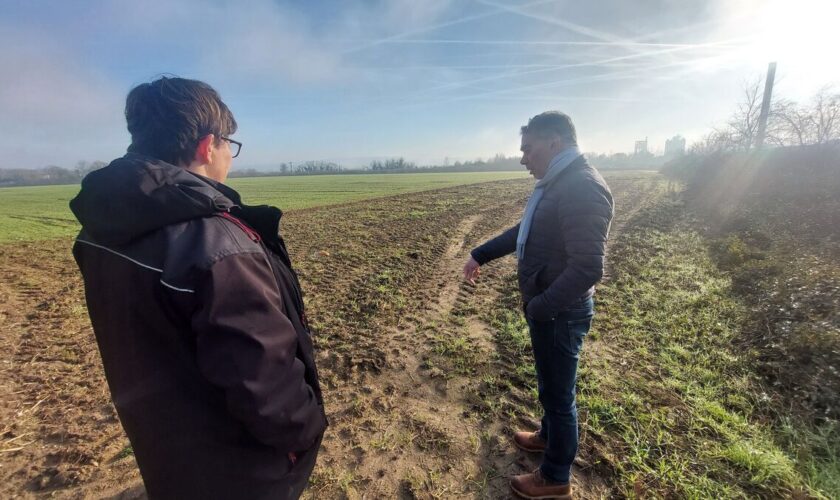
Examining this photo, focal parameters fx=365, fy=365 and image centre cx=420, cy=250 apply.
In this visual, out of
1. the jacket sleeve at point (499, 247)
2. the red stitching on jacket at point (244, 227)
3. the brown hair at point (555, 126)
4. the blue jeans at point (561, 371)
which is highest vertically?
the brown hair at point (555, 126)

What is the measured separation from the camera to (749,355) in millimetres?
4336

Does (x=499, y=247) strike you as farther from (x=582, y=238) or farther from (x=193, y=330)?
(x=193, y=330)

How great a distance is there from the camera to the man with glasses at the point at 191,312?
1.14m

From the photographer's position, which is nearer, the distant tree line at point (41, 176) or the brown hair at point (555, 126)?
the brown hair at point (555, 126)

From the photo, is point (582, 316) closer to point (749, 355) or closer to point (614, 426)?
point (614, 426)

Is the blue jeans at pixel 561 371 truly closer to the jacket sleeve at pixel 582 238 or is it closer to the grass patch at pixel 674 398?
the jacket sleeve at pixel 582 238

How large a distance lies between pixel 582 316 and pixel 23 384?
5526 mm

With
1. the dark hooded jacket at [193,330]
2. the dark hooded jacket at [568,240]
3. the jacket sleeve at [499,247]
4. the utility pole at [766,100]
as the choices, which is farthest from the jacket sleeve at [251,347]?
the utility pole at [766,100]

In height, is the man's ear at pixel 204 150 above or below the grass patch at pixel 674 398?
above

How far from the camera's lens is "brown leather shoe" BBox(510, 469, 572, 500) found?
2465mm

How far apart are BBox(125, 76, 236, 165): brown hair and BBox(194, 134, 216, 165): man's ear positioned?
0.05 ft

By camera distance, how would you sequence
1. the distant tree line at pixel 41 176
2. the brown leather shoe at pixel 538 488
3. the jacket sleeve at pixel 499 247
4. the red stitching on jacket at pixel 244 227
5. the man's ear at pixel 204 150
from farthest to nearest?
the distant tree line at pixel 41 176 → the jacket sleeve at pixel 499 247 → the brown leather shoe at pixel 538 488 → the man's ear at pixel 204 150 → the red stitching on jacket at pixel 244 227

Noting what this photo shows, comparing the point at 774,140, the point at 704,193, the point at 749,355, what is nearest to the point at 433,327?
the point at 749,355

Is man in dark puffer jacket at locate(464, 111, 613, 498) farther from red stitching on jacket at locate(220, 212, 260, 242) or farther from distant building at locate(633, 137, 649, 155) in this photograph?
distant building at locate(633, 137, 649, 155)
